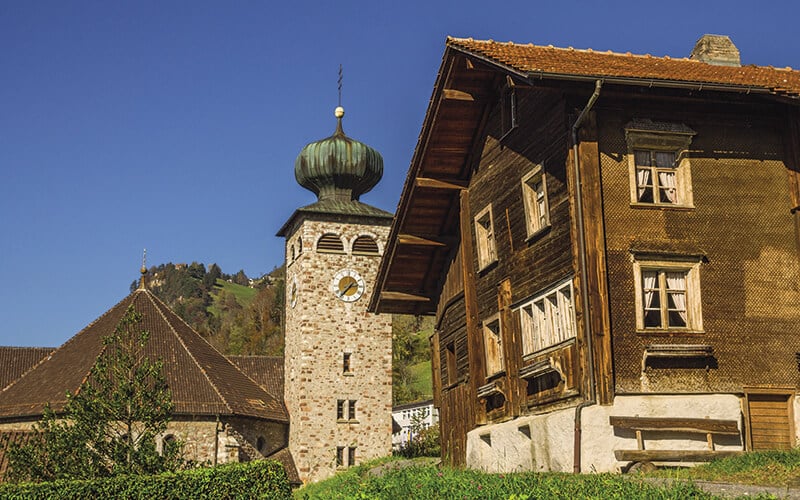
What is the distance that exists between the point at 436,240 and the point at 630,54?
7.26 meters

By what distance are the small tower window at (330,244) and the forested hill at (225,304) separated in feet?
150

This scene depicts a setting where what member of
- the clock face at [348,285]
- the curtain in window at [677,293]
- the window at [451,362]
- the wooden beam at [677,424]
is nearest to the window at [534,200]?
the curtain in window at [677,293]

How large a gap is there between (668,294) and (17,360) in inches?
1504

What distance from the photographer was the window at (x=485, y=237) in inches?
880

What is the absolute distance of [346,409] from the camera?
43938 mm

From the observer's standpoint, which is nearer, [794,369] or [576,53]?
[794,369]

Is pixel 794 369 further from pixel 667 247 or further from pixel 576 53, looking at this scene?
pixel 576 53

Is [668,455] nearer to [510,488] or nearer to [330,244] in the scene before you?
[510,488]

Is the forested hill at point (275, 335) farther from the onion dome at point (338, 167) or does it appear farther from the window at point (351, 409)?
the window at point (351, 409)

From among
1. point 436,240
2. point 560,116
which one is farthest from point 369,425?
point 560,116

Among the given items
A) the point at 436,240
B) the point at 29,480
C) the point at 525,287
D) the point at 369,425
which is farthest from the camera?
the point at 369,425

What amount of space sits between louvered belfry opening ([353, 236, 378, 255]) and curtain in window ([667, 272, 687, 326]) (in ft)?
96.0

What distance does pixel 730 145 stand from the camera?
18797 millimetres

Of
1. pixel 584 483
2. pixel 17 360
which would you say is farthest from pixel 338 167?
pixel 584 483
